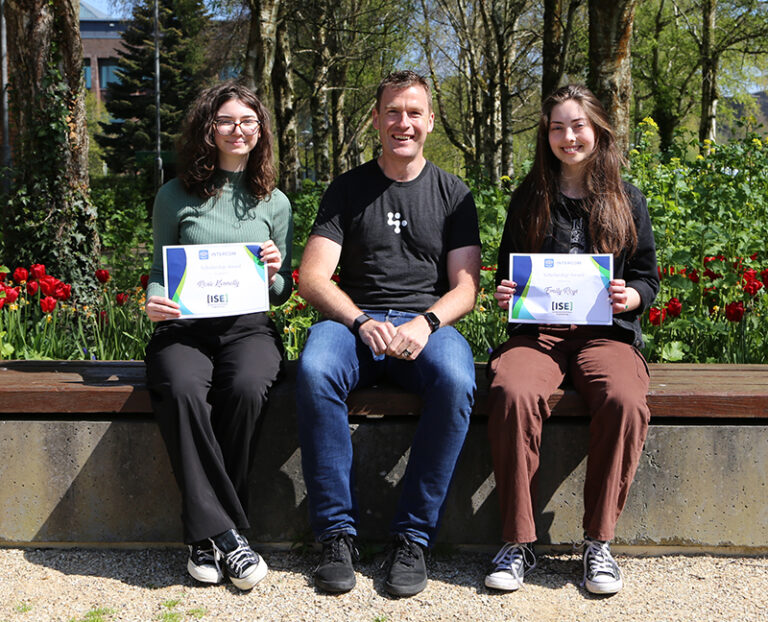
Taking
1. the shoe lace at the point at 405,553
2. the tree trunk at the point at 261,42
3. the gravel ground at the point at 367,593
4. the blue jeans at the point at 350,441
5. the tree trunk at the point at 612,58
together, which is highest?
the tree trunk at the point at 261,42

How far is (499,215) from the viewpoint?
243 inches

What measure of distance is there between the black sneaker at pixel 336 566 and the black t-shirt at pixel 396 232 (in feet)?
3.25

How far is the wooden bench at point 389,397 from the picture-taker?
354cm

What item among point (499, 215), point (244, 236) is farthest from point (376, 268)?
point (499, 215)

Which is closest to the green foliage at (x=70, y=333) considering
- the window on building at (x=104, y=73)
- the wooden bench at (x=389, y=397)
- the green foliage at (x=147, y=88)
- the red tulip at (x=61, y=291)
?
the red tulip at (x=61, y=291)

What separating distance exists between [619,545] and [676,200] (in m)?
2.71

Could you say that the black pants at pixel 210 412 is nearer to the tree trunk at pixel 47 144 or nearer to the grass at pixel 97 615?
the grass at pixel 97 615

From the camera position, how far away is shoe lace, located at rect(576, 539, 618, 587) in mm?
3338

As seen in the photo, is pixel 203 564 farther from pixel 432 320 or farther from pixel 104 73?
pixel 104 73

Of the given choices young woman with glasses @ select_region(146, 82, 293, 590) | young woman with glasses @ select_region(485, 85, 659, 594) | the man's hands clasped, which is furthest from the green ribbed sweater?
young woman with glasses @ select_region(485, 85, 659, 594)

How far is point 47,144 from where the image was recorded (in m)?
6.54

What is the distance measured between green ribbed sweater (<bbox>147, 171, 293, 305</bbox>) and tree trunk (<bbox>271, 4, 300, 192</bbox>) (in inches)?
458

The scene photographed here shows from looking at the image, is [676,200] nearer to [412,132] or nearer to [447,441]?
[412,132]

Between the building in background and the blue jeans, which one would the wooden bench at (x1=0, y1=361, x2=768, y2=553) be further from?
the building in background
